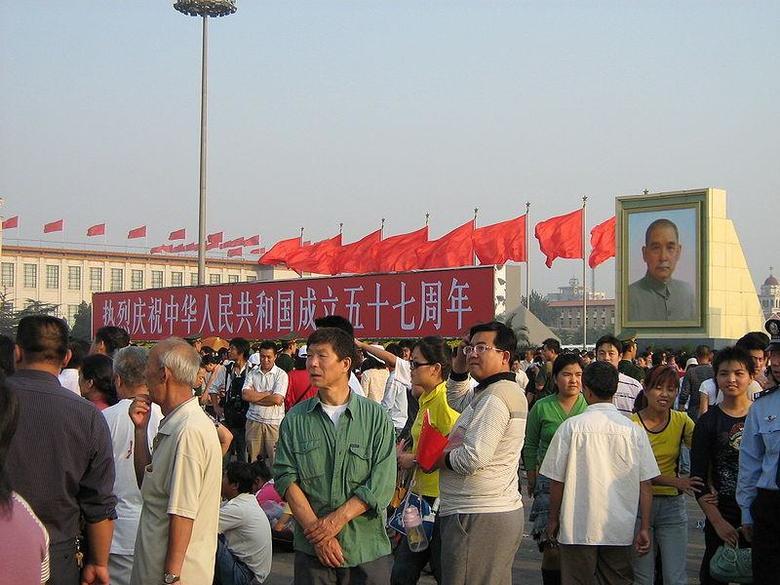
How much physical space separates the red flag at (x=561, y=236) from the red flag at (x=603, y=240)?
5.57ft

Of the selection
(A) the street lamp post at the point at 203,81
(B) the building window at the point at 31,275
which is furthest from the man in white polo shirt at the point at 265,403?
(B) the building window at the point at 31,275

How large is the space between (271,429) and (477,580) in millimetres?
6668

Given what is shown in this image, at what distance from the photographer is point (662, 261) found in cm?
3259

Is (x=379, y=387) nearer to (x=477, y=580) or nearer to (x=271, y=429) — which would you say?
(x=271, y=429)

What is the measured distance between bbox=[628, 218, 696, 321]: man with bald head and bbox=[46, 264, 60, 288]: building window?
5839 centimetres

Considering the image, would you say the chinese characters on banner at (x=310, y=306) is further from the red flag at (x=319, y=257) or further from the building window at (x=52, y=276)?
the building window at (x=52, y=276)

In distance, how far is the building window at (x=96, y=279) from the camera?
82250mm

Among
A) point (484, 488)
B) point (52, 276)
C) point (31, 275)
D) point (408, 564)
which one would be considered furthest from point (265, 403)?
point (52, 276)

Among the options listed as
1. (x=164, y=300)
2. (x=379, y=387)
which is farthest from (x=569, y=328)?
(x=379, y=387)

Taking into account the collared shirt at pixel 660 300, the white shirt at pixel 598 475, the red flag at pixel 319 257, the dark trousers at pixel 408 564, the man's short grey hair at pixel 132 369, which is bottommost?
the dark trousers at pixel 408 564

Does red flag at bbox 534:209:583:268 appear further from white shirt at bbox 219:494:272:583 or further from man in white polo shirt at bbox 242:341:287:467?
white shirt at bbox 219:494:272:583

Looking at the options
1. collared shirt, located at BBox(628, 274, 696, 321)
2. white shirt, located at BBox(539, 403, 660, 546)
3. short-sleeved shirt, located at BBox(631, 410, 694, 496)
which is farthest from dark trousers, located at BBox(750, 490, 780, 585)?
collared shirt, located at BBox(628, 274, 696, 321)

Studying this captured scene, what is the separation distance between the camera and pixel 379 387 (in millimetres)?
11289

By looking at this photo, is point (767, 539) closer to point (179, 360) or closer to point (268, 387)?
point (179, 360)
